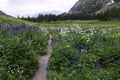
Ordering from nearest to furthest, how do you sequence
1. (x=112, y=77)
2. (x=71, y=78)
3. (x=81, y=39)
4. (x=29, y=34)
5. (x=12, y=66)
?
(x=71, y=78), (x=112, y=77), (x=12, y=66), (x=81, y=39), (x=29, y=34)

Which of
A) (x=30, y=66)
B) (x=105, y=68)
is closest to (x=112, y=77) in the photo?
(x=105, y=68)

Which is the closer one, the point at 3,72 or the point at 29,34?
the point at 3,72

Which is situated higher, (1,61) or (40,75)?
(1,61)

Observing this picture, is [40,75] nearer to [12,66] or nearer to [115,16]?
[12,66]

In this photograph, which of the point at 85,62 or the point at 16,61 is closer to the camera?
the point at 85,62

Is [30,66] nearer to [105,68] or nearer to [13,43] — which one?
[13,43]

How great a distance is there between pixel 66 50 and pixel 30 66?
182 cm

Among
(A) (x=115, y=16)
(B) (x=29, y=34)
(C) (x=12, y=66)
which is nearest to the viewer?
(C) (x=12, y=66)

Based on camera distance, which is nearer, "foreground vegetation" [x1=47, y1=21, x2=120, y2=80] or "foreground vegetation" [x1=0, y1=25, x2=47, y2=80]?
"foreground vegetation" [x1=47, y1=21, x2=120, y2=80]

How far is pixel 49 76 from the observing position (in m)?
12.1

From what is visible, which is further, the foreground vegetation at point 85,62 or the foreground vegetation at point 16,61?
the foreground vegetation at point 16,61

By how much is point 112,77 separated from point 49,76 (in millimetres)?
2697

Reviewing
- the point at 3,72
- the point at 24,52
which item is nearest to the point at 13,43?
the point at 24,52

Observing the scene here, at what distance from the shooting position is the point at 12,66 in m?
11.9
